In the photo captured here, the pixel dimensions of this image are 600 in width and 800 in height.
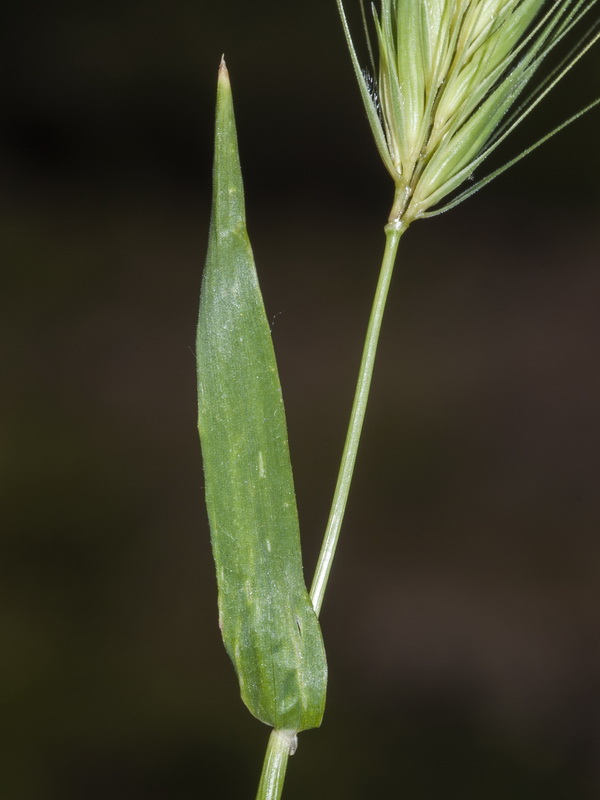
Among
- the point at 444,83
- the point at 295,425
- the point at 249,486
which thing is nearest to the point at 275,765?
the point at 249,486

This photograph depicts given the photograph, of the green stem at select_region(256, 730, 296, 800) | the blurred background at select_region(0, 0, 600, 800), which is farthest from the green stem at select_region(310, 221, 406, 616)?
the blurred background at select_region(0, 0, 600, 800)

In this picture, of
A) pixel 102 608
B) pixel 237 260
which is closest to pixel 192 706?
pixel 102 608

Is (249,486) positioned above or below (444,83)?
below

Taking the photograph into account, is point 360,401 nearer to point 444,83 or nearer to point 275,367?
point 275,367

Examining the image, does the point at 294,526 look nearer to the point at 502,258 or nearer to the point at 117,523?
the point at 117,523

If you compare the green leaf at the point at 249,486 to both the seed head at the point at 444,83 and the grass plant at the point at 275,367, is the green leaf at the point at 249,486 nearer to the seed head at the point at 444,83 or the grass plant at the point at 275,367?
the grass plant at the point at 275,367

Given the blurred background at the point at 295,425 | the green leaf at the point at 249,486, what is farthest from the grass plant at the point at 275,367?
the blurred background at the point at 295,425
